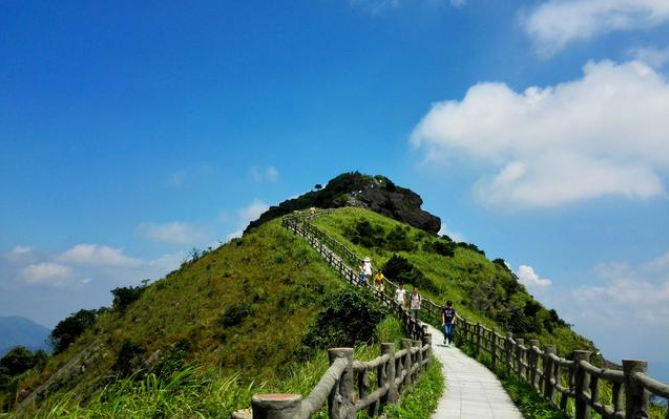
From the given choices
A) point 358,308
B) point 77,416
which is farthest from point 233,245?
point 77,416

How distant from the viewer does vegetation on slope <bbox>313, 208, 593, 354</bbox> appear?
4481 cm

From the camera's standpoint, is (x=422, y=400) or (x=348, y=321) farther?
(x=348, y=321)

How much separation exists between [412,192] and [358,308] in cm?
7263

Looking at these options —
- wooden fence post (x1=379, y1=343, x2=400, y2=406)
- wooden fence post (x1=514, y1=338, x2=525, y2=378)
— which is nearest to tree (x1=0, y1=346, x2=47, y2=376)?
wooden fence post (x1=514, y1=338, x2=525, y2=378)

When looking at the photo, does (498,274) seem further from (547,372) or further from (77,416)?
(77,416)

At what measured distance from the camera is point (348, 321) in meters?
22.6

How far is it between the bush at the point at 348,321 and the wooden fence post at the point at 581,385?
11549 mm

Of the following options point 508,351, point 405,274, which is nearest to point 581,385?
point 508,351

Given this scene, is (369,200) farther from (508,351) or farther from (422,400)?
(422,400)

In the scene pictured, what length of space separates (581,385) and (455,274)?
45083 mm

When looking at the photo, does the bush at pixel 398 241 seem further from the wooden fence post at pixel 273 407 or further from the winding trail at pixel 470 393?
A: the wooden fence post at pixel 273 407

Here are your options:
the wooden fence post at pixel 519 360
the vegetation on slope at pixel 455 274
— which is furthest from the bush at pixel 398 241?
the wooden fence post at pixel 519 360

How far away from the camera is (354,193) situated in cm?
8338

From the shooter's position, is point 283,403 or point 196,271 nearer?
point 283,403
